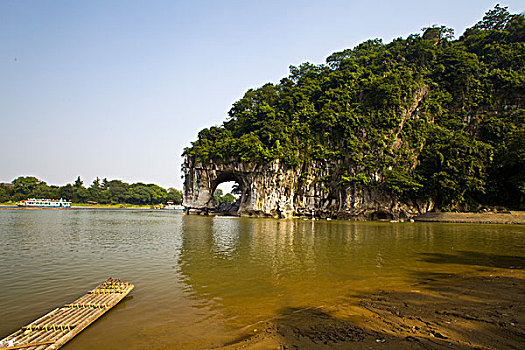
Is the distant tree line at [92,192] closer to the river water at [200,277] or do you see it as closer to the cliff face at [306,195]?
the cliff face at [306,195]

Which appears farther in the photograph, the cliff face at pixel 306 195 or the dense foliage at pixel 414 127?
the cliff face at pixel 306 195

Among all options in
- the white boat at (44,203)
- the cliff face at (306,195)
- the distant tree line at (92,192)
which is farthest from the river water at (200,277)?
the distant tree line at (92,192)

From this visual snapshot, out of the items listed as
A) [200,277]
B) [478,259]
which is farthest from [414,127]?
[200,277]

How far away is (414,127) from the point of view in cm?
4100

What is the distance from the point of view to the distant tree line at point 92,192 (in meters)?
78.8

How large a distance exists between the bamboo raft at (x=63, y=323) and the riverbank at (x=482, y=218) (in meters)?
37.8

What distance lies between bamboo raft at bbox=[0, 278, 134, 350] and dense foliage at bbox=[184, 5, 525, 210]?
114ft

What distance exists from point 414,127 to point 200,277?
4182 centimetres

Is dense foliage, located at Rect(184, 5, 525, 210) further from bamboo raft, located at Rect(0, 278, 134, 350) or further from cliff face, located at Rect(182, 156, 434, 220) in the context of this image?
bamboo raft, located at Rect(0, 278, 134, 350)

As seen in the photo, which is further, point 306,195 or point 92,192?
point 92,192

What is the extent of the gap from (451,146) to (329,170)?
52.3 ft

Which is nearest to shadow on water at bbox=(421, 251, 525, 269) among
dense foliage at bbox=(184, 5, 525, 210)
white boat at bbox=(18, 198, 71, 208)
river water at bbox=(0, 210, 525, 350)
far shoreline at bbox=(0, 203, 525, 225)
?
river water at bbox=(0, 210, 525, 350)

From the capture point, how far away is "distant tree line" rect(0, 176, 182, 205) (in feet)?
259

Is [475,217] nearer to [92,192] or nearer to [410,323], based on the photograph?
[410,323]
